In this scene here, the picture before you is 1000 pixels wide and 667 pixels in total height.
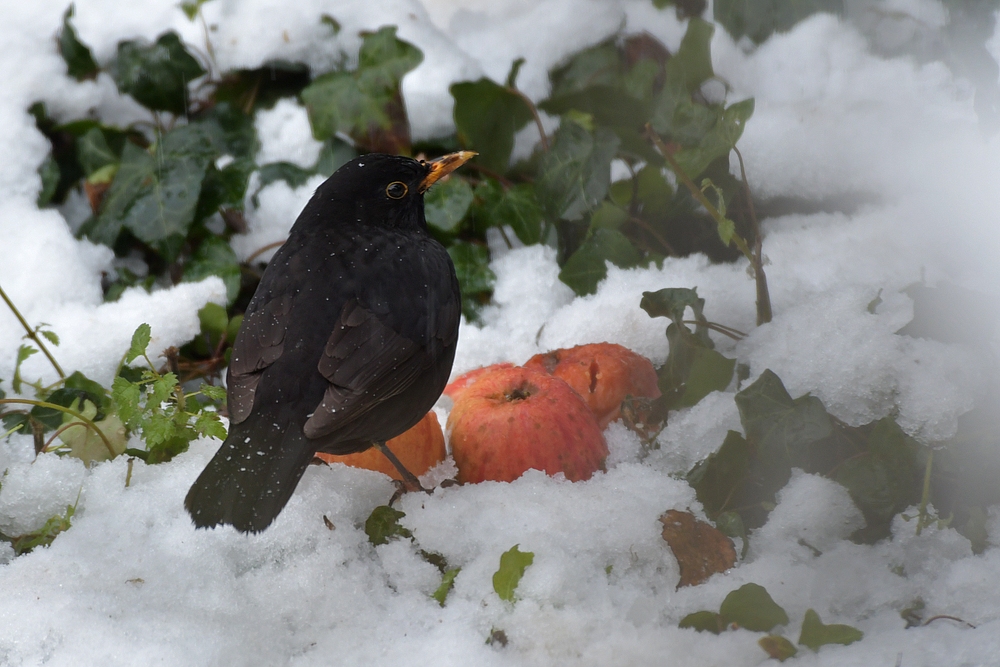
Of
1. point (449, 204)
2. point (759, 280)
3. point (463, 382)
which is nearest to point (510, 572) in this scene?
point (463, 382)

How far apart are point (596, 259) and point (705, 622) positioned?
1.14 metres

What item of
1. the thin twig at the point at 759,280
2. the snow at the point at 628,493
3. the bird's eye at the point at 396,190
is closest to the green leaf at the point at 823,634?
the snow at the point at 628,493

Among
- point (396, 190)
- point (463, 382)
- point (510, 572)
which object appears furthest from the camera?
point (463, 382)

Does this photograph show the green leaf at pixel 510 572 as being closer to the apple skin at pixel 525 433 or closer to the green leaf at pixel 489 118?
the apple skin at pixel 525 433

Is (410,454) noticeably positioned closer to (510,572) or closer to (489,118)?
(510,572)

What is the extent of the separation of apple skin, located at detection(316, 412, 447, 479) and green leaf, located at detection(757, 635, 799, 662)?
827 millimetres

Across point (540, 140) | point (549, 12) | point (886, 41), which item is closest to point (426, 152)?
point (540, 140)

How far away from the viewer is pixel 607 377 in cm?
195

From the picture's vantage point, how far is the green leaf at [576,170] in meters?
2.30

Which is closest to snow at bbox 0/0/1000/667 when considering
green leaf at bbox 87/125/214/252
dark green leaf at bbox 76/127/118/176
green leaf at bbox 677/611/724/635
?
green leaf at bbox 677/611/724/635

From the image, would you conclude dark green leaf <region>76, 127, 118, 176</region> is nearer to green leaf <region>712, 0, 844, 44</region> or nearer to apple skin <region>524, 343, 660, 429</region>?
apple skin <region>524, 343, 660, 429</region>

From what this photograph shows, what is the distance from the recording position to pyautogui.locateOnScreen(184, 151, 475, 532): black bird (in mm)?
1456

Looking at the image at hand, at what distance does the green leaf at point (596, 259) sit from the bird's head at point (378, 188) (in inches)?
18.8

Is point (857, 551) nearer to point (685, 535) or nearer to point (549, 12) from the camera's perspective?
point (685, 535)
